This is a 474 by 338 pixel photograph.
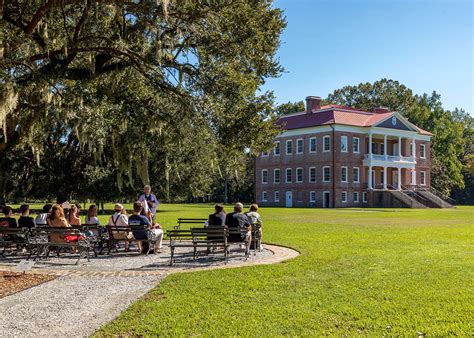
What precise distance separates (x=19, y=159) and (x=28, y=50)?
23.6 metres

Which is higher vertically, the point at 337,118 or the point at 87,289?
the point at 337,118

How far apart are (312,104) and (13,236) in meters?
48.2

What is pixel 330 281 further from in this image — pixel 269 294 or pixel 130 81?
pixel 130 81

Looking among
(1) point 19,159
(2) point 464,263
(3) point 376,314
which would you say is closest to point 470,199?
(1) point 19,159

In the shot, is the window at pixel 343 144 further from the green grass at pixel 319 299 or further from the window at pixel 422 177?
the green grass at pixel 319 299

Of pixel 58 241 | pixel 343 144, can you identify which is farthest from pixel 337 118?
pixel 58 241

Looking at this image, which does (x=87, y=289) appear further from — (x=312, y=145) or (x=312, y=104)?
(x=312, y=104)

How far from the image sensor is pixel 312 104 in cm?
5731

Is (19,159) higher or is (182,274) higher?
(19,159)

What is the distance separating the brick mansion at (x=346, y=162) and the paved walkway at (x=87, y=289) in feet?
136

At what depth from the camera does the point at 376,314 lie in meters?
6.09

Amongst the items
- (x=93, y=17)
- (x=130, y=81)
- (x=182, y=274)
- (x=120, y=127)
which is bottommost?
(x=182, y=274)

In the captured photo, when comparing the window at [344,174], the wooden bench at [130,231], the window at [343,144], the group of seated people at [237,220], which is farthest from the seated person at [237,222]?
the window at [343,144]

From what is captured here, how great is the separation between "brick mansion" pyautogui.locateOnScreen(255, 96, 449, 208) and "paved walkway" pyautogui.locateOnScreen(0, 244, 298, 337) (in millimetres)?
41335
